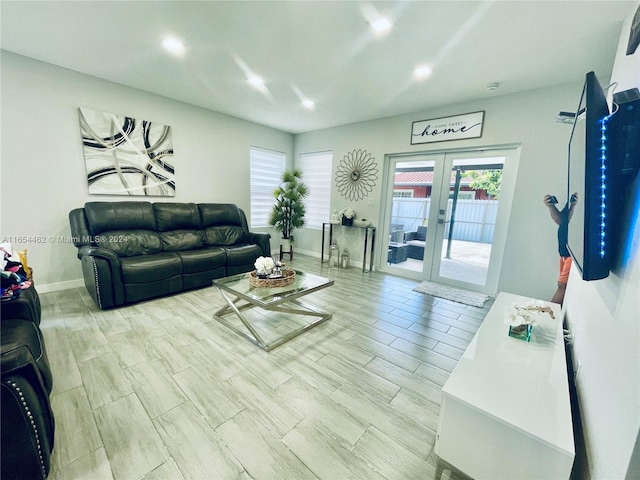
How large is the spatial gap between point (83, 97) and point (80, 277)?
2164mm

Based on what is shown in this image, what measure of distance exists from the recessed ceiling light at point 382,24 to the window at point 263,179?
3.21 m

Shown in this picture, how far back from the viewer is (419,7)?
1.69 meters

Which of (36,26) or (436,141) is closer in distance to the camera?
(36,26)

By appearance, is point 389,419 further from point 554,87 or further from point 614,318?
point 554,87

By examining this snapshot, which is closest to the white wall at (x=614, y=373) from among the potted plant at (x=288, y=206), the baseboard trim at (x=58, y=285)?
the potted plant at (x=288, y=206)

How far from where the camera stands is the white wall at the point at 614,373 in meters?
0.64

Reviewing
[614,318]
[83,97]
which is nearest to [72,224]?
[83,97]

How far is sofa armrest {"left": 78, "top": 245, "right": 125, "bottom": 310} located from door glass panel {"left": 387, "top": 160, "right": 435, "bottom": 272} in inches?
146

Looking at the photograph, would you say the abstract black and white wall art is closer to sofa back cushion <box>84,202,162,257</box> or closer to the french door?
sofa back cushion <box>84,202,162,257</box>

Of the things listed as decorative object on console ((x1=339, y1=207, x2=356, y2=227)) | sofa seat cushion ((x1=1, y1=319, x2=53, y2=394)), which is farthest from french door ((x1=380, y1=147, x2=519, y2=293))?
sofa seat cushion ((x1=1, y1=319, x2=53, y2=394))

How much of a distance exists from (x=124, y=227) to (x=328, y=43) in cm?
308

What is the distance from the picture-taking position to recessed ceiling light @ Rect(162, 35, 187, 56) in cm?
215

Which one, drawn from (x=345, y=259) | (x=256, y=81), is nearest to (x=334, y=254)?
(x=345, y=259)

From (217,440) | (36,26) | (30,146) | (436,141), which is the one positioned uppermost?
(36,26)
